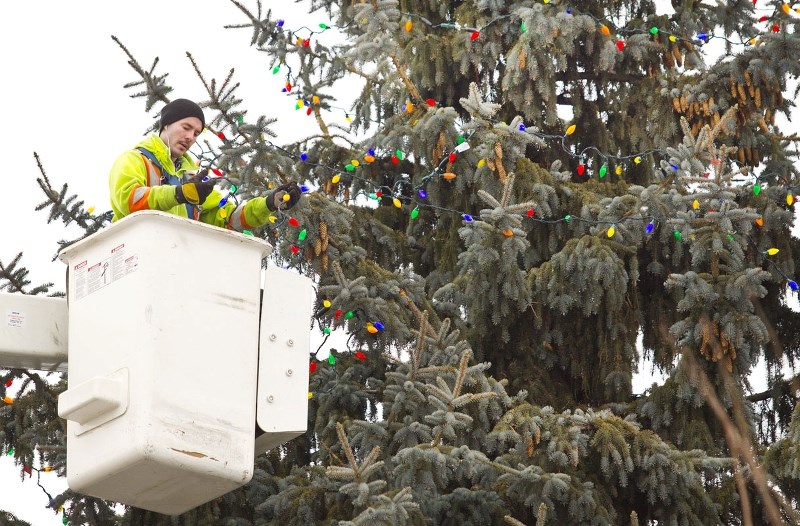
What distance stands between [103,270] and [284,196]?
3.66 ft

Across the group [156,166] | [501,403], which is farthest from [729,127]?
[156,166]

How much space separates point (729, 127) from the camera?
1185 cm

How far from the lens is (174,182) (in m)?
7.67

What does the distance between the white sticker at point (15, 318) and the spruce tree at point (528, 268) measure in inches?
104

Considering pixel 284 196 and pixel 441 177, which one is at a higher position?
pixel 441 177

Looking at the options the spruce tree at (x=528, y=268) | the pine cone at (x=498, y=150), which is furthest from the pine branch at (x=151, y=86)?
the pine cone at (x=498, y=150)

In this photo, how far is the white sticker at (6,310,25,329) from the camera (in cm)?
666

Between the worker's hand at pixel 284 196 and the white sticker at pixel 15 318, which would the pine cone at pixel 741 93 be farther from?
the white sticker at pixel 15 318

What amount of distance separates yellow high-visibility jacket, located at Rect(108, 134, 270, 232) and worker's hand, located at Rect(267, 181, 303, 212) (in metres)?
0.08

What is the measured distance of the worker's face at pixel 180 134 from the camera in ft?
25.2

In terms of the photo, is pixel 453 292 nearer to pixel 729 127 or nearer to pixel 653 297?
pixel 653 297

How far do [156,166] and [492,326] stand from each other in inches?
184

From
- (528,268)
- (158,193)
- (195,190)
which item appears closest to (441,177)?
(528,268)

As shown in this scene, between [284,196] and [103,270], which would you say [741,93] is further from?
[103,270]
